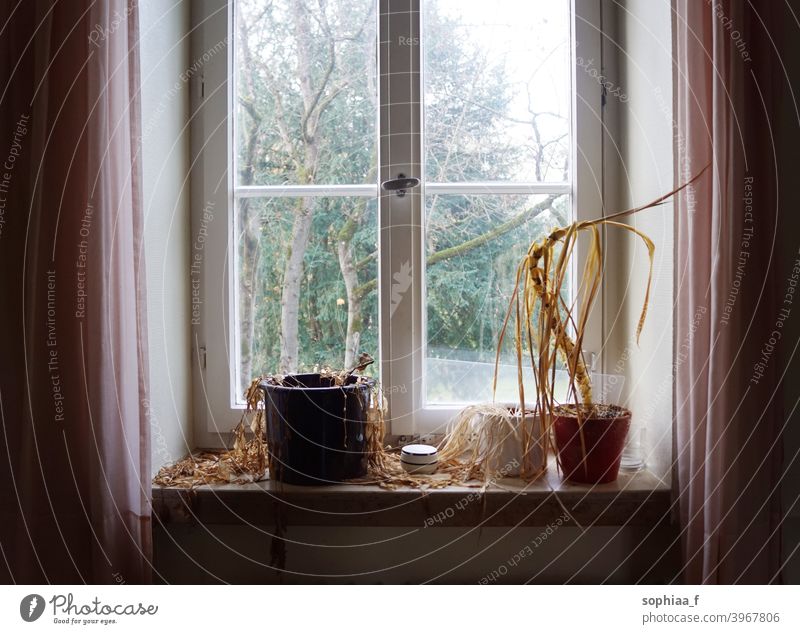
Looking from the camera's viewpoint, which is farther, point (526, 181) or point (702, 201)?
point (526, 181)

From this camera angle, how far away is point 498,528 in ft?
2.80

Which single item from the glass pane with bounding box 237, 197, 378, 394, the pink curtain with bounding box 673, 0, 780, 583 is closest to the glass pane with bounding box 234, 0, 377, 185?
the glass pane with bounding box 237, 197, 378, 394

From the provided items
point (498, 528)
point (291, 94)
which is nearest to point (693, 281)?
point (498, 528)

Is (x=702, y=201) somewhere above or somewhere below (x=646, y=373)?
above

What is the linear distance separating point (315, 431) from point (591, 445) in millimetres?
413

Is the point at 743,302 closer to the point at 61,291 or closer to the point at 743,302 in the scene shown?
the point at 743,302

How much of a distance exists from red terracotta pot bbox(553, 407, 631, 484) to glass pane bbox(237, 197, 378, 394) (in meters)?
0.36

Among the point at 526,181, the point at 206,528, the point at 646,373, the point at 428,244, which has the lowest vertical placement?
the point at 206,528

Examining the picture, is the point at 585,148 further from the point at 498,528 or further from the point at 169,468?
the point at 169,468

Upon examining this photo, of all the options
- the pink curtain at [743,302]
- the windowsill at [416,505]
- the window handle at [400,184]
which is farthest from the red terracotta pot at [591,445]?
the window handle at [400,184]

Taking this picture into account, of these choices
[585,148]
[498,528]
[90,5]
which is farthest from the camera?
[585,148]

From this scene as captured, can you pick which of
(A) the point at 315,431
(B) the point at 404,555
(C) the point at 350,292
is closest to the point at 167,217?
(C) the point at 350,292

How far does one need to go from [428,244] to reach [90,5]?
0.59 m

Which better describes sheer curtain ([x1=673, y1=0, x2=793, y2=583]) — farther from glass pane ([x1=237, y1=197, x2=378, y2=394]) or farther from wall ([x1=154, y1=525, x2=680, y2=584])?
glass pane ([x1=237, y1=197, x2=378, y2=394])
